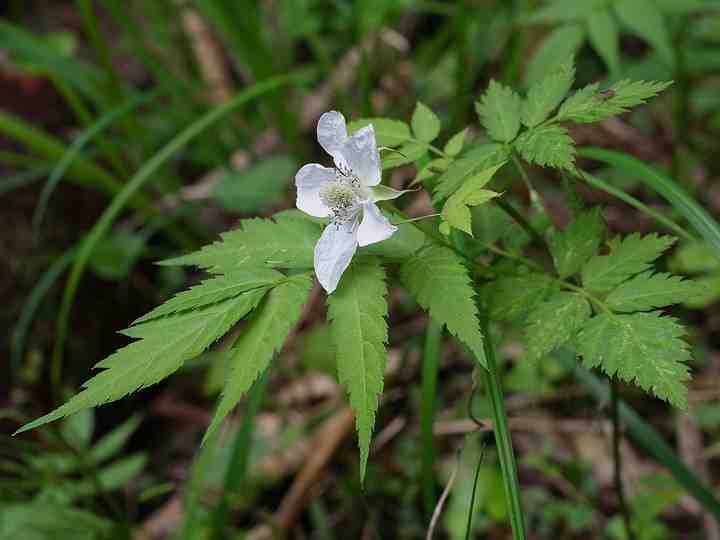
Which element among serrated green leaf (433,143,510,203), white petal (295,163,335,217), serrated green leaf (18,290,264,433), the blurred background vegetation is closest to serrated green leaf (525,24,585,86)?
the blurred background vegetation

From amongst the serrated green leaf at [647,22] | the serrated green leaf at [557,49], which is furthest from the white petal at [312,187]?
the serrated green leaf at [647,22]

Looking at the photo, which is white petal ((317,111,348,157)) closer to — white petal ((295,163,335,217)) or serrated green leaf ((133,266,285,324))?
white petal ((295,163,335,217))

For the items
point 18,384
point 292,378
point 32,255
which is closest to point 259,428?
point 292,378

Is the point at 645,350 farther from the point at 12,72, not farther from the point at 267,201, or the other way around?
the point at 12,72

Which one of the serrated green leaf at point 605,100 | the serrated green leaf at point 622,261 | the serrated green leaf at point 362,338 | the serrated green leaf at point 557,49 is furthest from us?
the serrated green leaf at point 557,49

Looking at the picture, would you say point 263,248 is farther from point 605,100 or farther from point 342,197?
point 605,100

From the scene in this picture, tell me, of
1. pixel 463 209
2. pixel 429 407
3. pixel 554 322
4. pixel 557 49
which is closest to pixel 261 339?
pixel 463 209

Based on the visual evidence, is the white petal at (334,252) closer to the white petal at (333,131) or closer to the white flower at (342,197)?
the white flower at (342,197)
